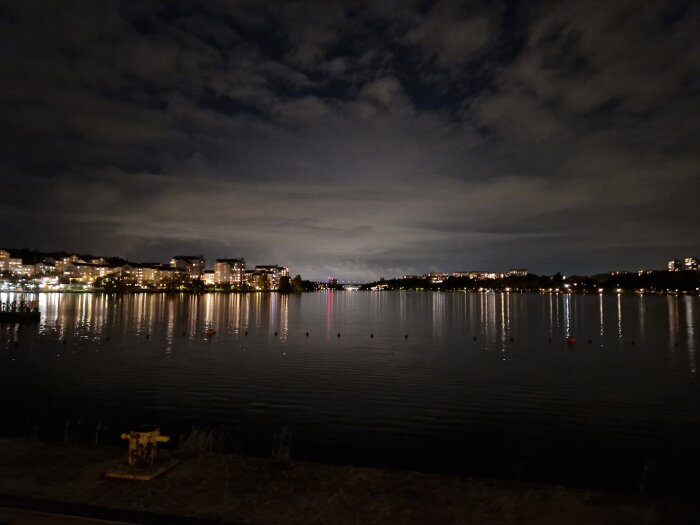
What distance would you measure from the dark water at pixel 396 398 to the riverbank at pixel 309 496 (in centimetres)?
645

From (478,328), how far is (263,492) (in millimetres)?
59838

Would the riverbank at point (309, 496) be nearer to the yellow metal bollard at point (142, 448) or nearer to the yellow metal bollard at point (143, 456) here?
the yellow metal bollard at point (143, 456)

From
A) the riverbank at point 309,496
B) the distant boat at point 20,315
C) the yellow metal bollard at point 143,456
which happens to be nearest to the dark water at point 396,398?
the riverbank at point 309,496

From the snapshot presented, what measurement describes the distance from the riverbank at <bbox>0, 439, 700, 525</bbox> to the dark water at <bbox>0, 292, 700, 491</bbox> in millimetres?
6455

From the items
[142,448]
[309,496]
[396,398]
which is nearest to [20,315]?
[396,398]

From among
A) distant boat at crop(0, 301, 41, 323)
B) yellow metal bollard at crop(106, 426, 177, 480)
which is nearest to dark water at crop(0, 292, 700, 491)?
yellow metal bollard at crop(106, 426, 177, 480)

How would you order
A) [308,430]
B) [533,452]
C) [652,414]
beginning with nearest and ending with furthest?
[533,452]
[308,430]
[652,414]

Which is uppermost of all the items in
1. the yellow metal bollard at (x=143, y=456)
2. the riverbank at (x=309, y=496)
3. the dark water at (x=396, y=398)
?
the yellow metal bollard at (x=143, y=456)

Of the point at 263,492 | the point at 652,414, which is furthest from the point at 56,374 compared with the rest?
the point at 652,414

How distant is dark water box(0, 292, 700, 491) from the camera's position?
17203mm

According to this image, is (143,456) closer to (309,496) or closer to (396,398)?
(309,496)

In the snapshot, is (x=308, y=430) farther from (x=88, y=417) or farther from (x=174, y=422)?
(x=88, y=417)

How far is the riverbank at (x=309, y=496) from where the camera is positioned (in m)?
8.26

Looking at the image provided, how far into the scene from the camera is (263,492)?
9.18 meters
